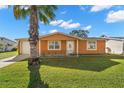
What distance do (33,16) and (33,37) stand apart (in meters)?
1.35

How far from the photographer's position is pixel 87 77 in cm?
1125

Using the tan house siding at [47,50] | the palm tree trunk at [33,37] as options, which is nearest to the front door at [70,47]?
the tan house siding at [47,50]

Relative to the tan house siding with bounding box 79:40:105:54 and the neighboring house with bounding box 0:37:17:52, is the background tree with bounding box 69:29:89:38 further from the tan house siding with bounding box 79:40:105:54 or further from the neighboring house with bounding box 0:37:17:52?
the neighboring house with bounding box 0:37:17:52

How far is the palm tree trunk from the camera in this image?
1448cm

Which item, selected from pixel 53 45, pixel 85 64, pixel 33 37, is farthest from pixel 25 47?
pixel 33 37

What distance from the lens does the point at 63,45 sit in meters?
25.4

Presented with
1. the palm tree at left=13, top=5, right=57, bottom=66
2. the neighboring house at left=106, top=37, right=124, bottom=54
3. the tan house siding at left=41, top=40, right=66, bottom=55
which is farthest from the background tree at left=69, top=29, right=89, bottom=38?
the palm tree at left=13, top=5, right=57, bottom=66

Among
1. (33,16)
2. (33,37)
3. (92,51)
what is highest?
(33,16)

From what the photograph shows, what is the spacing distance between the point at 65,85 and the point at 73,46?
16.4 metres

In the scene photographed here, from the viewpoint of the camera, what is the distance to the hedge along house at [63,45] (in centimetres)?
2478

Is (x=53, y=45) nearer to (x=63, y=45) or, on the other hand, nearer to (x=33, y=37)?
(x=63, y=45)

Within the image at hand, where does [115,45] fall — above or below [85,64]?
above

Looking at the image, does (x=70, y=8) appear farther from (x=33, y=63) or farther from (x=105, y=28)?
(x=33, y=63)
